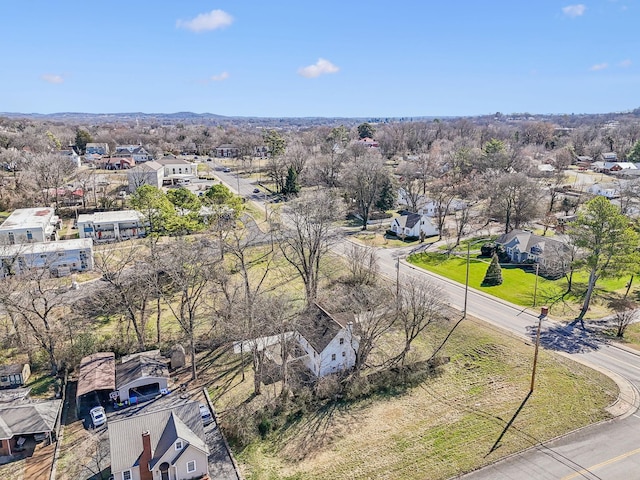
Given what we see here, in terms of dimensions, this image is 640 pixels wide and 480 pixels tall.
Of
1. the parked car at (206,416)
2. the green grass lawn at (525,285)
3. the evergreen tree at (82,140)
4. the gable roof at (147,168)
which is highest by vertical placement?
the evergreen tree at (82,140)

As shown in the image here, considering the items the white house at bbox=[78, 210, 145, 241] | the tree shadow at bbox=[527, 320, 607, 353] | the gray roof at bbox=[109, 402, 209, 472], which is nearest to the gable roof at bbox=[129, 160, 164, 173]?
the white house at bbox=[78, 210, 145, 241]

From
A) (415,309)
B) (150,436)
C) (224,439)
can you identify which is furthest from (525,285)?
(150,436)

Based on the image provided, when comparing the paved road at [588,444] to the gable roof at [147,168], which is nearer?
the paved road at [588,444]

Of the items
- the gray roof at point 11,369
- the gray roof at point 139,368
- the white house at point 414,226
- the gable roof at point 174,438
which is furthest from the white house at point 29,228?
the white house at point 414,226

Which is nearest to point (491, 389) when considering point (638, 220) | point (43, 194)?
point (638, 220)

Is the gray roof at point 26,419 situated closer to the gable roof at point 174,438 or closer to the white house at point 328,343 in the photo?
the gable roof at point 174,438

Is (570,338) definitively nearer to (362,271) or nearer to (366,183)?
(362,271)
